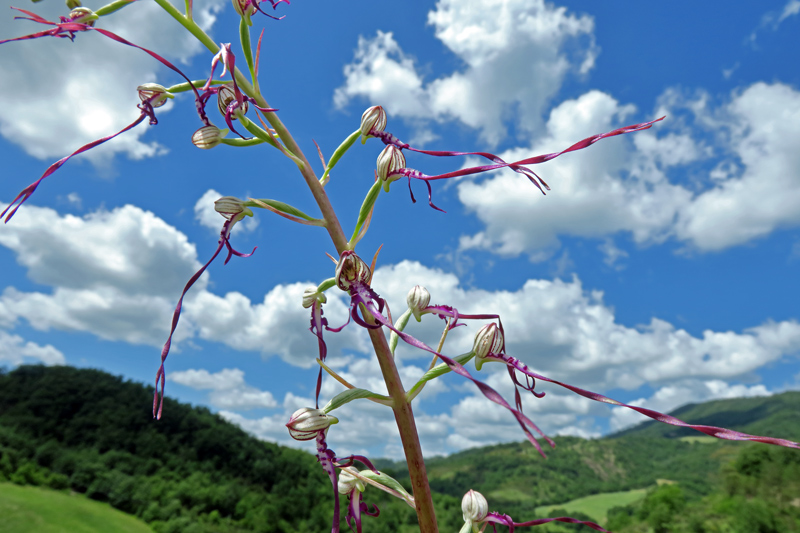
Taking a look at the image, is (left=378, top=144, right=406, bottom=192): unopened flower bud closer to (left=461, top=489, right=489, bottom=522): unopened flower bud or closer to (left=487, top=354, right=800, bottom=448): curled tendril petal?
(left=487, top=354, right=800, bottom=448): curled tendril petal

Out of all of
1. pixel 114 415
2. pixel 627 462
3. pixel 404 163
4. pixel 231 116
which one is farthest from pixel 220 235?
pixel 627 462

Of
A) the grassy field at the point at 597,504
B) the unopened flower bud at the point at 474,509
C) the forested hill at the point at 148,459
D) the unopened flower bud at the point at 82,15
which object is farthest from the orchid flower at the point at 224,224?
the grassy field at the point at 597,504

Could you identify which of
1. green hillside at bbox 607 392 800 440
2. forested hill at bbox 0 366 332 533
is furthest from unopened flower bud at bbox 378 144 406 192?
green hillside at bbox 607 392 800 440

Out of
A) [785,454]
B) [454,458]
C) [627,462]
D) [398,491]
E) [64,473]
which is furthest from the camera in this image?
[627,462]

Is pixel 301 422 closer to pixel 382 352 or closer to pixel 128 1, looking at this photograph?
pixel 382 352

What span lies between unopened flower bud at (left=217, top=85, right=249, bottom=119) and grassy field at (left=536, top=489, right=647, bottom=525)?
74.2 m

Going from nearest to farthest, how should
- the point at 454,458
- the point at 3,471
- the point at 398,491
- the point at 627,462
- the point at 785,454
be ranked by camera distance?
1. the point at 398,491
2. the point at 3,471
3. the point at 785,454
4. the point at 454,458
5. the point at 627,462

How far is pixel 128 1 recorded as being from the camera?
1.32 meters

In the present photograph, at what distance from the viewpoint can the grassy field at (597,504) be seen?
218 feet

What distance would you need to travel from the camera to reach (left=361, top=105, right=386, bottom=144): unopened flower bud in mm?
1262

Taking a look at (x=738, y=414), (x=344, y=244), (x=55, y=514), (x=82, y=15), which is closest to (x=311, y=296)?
(x=344, y=244)

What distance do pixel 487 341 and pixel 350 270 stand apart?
0.39 metres

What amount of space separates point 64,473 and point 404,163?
2390 cm

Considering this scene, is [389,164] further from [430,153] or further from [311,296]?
[311,296]
